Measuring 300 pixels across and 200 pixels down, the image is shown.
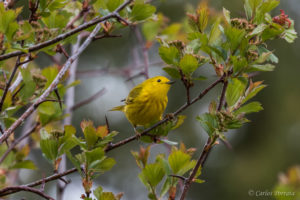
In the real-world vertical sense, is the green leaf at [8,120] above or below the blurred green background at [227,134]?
above


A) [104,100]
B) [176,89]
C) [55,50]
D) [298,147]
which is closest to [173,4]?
[176,89]

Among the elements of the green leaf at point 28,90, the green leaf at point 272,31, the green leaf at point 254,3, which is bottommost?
the green leaf at point 28,90

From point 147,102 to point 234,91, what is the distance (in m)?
2.10

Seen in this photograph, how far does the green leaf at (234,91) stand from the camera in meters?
2.04

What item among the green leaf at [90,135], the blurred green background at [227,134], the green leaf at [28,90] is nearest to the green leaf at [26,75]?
the green leaf at [28,90]

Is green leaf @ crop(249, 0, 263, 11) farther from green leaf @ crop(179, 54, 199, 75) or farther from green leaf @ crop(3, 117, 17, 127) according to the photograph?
green leaf @ crop(3, 117, 17, 127)

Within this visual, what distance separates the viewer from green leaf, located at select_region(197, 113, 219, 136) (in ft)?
6.38

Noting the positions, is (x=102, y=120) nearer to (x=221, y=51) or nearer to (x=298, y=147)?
(x=298, y=147)

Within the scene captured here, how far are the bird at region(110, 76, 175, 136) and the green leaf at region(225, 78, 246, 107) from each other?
185 cm

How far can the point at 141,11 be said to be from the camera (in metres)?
2.12

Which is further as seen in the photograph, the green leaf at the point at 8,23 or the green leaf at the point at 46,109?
the green leaf at the point at 46,109

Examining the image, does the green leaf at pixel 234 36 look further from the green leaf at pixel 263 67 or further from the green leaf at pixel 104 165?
the green leaf at pixel 104 165

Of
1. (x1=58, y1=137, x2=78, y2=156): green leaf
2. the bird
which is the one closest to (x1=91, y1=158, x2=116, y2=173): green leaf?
(x1=58, y1=137, x2=78, y2=156): green leaf

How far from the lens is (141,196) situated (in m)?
8.26
